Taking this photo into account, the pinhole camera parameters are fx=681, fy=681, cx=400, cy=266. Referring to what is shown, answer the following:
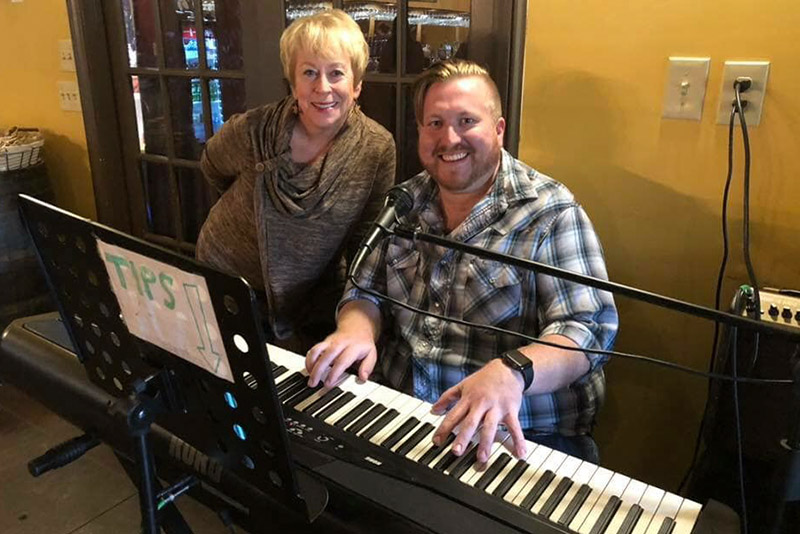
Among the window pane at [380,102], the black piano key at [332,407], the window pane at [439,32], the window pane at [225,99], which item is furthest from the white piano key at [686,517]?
the window pane at [225,99]

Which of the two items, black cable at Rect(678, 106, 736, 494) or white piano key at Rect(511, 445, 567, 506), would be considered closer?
white piano key at Rect(511, 445, 567, 506)

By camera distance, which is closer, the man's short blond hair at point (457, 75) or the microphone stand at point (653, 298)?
the microphone stand at point (653, 298)

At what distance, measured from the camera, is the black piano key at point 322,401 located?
1156 millimetres

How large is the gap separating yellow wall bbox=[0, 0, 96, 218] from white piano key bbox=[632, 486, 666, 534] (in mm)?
2368

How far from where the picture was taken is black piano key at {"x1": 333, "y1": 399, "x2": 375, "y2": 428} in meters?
1.12

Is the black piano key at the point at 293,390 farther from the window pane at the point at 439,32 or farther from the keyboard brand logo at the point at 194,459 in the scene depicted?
the window pane at the point at 439,32

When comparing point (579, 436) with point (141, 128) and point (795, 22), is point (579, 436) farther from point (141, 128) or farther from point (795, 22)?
point (141, 128)

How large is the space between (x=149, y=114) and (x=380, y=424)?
182 centimetres

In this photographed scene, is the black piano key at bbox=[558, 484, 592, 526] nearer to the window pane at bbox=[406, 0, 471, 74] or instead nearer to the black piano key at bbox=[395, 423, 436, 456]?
the black piano key at bbox=[395, 423, 436, 456]

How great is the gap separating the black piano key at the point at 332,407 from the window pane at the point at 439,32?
89 centimetres

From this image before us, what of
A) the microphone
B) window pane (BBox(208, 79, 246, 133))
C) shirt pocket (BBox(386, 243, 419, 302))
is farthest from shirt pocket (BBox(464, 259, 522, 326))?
window pane (BBox(208, 79, 246, 133))

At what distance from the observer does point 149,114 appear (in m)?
2.48

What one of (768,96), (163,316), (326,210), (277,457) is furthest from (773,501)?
(326,210)

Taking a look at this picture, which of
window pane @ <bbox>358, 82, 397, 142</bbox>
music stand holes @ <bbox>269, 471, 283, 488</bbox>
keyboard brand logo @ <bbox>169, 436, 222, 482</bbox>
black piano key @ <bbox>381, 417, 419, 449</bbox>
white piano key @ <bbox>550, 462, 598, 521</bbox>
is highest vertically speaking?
window pane @ <bbox>358, 82, 397, 142</bbox>
